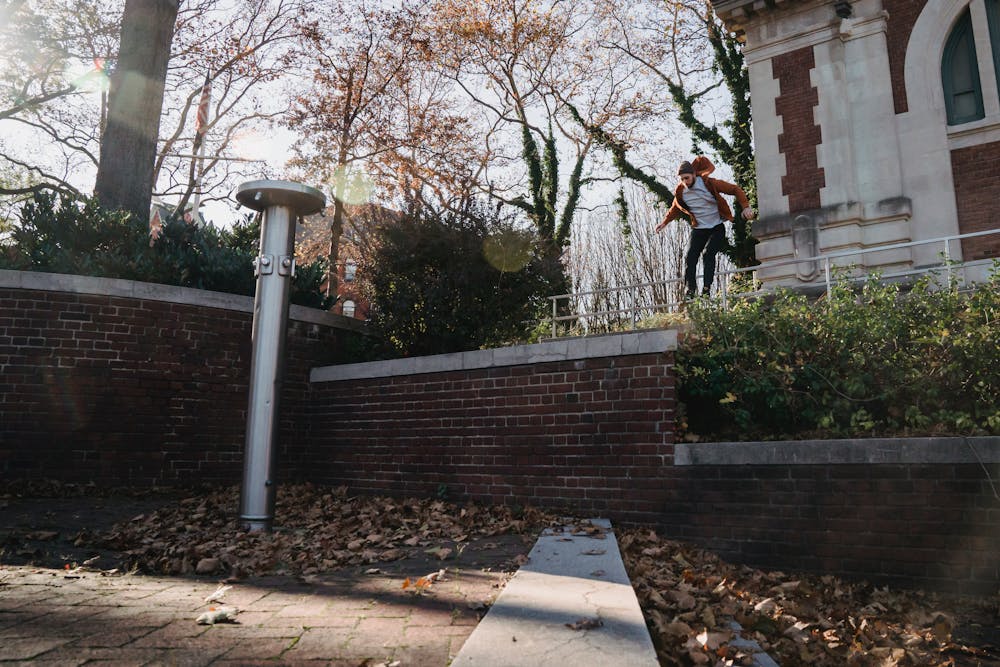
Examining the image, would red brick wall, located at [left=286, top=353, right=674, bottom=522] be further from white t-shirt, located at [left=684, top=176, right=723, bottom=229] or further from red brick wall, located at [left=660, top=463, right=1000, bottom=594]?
white t-shirt, located at [left=684, top=176, right=723, bottom=229]

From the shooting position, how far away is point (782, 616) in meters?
3.95

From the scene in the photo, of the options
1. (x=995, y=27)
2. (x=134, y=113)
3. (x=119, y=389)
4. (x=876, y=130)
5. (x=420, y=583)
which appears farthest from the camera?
(x=134, y=113)

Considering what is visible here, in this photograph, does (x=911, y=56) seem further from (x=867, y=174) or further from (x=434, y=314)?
(x=434, y=314)

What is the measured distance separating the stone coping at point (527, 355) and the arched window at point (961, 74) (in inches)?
303

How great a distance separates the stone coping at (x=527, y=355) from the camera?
6.38m

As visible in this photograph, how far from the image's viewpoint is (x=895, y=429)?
5391 mm

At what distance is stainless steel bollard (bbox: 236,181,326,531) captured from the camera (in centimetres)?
581

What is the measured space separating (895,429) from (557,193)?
18.5 m

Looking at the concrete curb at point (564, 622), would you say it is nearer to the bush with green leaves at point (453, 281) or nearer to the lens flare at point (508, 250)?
the bush with green leaves at point (453, 281)

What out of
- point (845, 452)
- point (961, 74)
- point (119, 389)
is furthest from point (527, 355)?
point (961, 74)

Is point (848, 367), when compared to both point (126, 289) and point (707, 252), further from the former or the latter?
point (126, 289)

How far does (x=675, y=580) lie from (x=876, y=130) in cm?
961

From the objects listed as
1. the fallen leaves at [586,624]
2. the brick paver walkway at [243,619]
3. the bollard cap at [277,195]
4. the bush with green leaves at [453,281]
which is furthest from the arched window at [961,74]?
the fallen leaves at [586,624]

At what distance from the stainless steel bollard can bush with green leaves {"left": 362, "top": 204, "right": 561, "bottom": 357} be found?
2.77 metres
